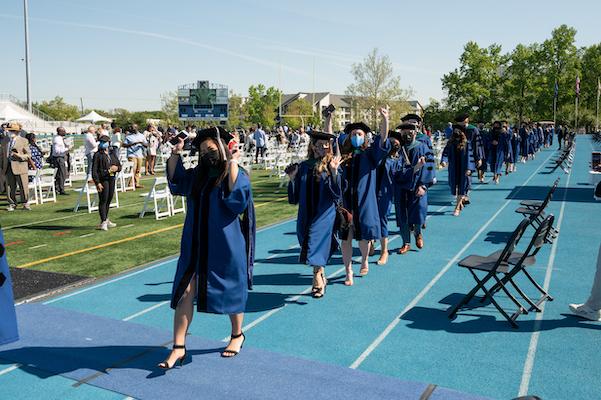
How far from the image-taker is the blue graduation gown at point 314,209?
6082 millimetres

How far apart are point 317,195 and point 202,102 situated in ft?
160

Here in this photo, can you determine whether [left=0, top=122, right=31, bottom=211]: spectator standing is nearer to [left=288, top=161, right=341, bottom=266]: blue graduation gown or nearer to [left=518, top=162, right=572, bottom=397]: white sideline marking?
[left=288, top=161, right=341, bottom=266]: blue graduation gown

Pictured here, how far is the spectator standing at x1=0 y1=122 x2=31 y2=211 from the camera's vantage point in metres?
13.3

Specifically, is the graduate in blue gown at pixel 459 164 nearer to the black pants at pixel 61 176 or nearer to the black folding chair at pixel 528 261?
the black folding chair at pixel 528 261

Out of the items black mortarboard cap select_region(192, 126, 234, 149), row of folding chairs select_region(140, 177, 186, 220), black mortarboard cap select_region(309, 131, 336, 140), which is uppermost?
black mortarboard cap select_region(309, 131, 336, 140)

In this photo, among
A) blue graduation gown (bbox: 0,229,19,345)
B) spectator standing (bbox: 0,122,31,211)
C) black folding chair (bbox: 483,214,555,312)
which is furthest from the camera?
spectator standing (bbox: 0,122,31,211)

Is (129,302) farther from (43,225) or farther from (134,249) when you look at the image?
(43,225)

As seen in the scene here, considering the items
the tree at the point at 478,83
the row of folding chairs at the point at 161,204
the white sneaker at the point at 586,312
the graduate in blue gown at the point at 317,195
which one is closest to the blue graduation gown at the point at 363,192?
the graduate in blue gown at the point at 317,195

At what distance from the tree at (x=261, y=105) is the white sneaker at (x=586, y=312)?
107 meters

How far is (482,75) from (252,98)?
59887mm

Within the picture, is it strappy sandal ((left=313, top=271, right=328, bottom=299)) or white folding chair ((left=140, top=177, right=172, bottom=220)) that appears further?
white folding chair ((left=140, top=177, right=172, bottom=220))

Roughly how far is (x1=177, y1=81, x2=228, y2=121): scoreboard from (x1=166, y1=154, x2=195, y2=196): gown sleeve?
4935 cm

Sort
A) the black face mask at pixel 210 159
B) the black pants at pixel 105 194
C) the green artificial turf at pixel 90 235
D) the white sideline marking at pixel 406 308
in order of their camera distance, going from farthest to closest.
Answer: the black pants at pixel 105 194
the green artificial turf at pixel 90 235
the white sideline marking at pixel 406 308
the black face mask at pixel 210 159

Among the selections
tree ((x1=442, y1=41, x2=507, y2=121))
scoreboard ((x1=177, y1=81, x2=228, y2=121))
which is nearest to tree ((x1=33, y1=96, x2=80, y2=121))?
scoreboard ((x1=177, y1=81, x2=228, y2=121))
